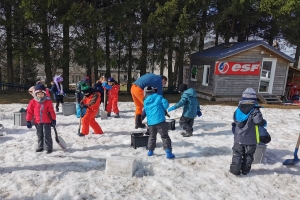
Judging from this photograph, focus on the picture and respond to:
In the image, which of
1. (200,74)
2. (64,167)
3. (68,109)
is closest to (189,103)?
(64,167)

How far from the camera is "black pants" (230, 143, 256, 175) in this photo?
13.6 ft

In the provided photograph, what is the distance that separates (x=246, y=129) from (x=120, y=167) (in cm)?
230

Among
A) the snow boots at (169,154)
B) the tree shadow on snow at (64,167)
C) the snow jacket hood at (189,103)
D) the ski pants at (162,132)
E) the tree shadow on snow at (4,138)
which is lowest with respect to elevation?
the tree shadow on snow at (4,138)

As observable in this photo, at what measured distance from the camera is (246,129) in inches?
160

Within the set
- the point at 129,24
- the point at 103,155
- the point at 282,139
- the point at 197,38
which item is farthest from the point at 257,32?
the point at 103,155

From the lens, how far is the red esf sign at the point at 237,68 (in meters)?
14.0

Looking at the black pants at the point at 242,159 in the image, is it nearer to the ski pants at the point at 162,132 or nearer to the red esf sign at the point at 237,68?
the ski pants at the point at 162,132

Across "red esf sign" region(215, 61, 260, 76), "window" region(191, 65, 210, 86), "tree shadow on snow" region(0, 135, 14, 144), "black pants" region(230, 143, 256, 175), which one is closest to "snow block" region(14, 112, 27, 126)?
"tree shadow on snow" region(0, 135, 14, 144)

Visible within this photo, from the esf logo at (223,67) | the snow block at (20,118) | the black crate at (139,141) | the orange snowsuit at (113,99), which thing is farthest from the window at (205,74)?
the snow block at (20,118)

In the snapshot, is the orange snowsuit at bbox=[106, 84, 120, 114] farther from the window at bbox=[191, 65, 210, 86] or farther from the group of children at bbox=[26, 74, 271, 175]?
the window at bbox=[191, 65, 210, 86]

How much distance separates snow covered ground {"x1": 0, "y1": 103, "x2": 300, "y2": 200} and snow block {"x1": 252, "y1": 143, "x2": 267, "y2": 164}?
0.12 meters

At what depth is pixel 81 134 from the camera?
241 inches

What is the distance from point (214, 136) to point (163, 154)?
2169mm

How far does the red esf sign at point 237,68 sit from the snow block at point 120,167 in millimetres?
11278
